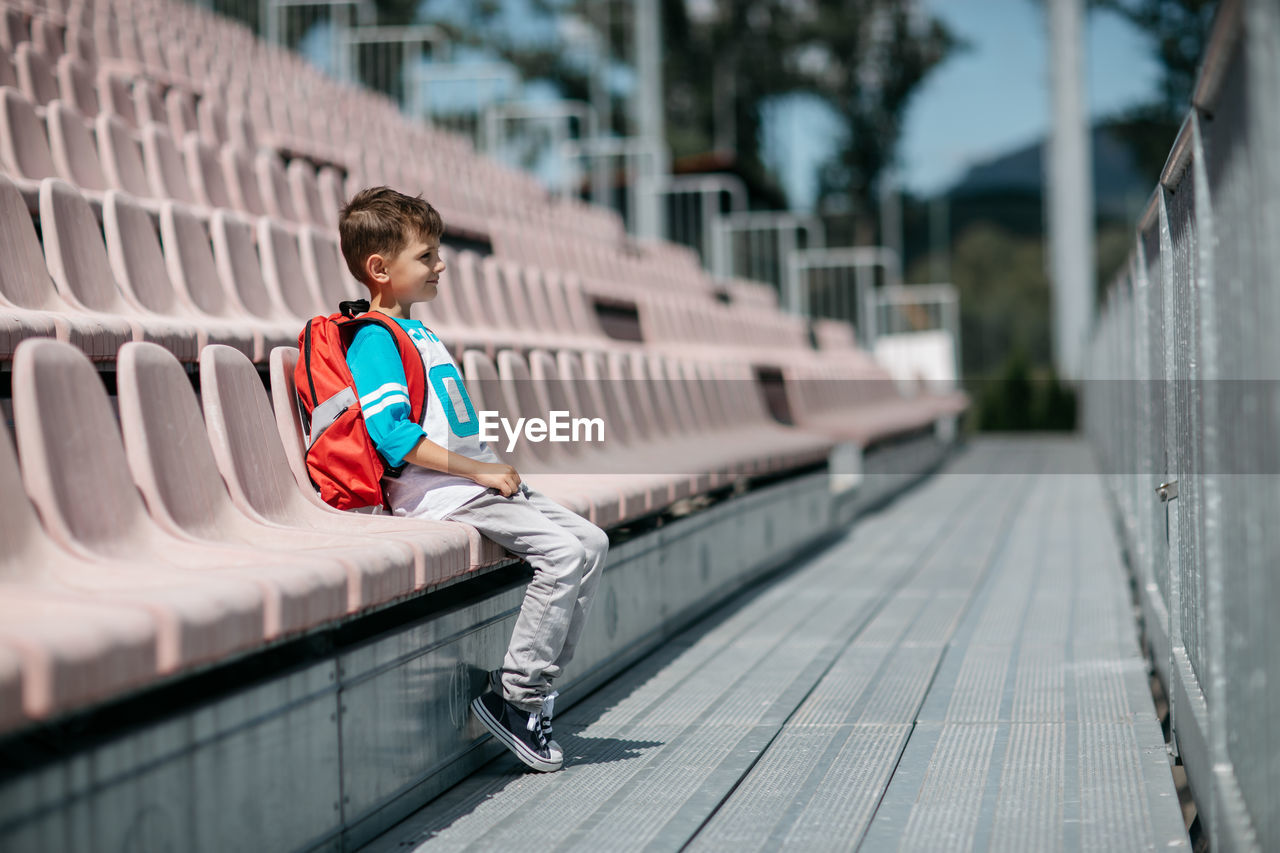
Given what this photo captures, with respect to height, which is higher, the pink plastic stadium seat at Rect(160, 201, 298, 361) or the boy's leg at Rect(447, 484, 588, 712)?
the pink plastic stadium seat at Rect(160, 201, 298, 361)

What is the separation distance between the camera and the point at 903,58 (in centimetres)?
2862

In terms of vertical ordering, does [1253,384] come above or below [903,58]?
below

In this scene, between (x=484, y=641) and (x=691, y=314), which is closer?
(x=484, y=641)

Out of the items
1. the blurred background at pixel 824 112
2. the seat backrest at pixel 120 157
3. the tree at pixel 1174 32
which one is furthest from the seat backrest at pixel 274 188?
the tree at pixel 1174 32

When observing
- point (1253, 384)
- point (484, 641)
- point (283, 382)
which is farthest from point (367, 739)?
point (1253, 384)

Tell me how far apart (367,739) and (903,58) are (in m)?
28.8

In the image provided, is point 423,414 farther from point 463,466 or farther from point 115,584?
point 115,584

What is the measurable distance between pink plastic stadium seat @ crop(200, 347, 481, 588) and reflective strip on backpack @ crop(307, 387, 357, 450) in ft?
0.29

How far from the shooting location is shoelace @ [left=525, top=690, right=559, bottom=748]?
220 centimetres

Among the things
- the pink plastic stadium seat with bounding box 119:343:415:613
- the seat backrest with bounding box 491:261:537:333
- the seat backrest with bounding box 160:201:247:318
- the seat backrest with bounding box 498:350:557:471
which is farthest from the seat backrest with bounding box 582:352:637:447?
the pink plastic stadium seat with bounding box 119:343:415:613

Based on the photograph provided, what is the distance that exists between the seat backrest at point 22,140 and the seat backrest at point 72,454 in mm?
1999

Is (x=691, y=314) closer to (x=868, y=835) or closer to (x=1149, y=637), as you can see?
(x=1149, y=637)

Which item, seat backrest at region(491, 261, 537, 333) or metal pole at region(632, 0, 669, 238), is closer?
seat backrest at region(491, 261, 537, 333)

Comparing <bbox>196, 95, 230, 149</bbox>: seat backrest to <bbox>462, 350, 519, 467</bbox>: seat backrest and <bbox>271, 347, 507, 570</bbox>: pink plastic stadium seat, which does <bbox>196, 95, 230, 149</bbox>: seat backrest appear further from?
<bbox>271, 347, 507, 570</bbox>: pink plastic stadium seat
